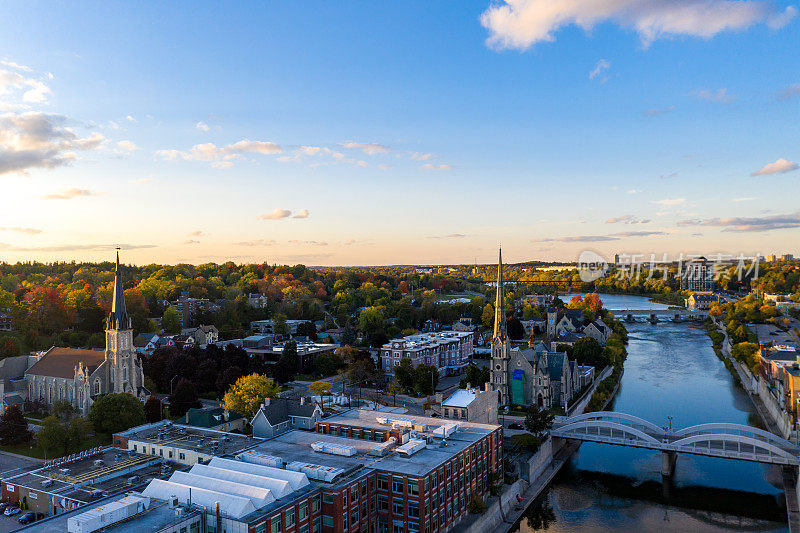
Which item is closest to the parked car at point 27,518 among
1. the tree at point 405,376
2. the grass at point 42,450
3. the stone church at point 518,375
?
the grass at point 42,450

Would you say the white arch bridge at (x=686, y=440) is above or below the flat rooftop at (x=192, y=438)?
below

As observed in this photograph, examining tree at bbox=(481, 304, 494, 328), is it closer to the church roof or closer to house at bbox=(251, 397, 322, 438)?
house at bbox=(251, 397, 322, 438)

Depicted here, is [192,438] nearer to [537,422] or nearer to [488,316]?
[537,422]

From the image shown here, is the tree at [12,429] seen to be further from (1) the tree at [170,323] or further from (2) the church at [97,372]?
(1) the tree at [170,323]

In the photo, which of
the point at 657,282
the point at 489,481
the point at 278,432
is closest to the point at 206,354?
the point at 278,432

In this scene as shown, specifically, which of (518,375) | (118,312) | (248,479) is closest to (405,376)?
(518,375)
